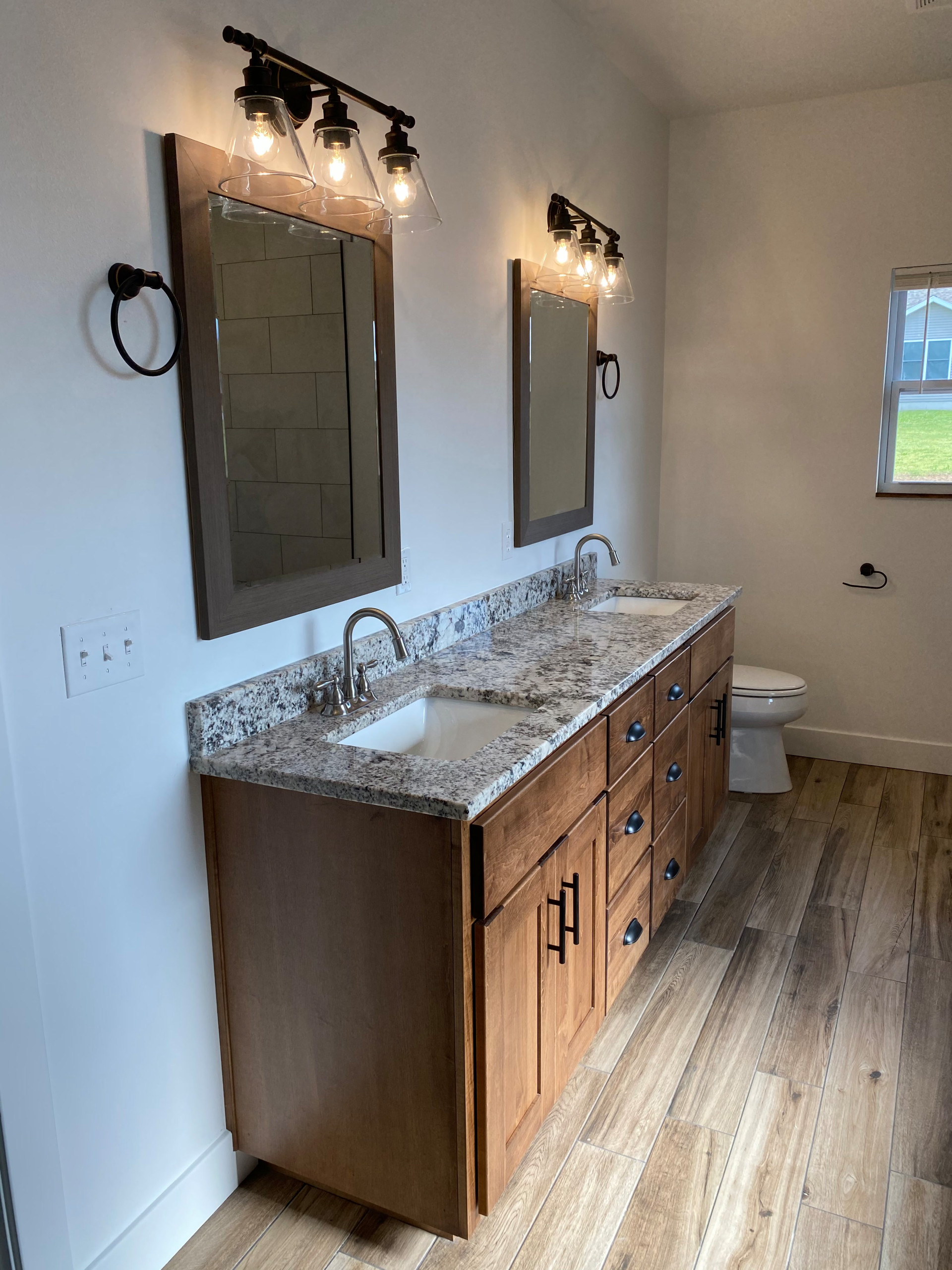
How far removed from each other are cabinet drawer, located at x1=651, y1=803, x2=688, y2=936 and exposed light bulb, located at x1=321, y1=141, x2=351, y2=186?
1.70 m

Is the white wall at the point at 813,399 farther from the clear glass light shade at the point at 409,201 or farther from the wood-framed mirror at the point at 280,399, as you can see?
the clear glass light shade at the point at 409,201

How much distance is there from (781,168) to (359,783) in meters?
3.36

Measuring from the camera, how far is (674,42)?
3.08m

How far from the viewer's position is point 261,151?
1535 millimetres

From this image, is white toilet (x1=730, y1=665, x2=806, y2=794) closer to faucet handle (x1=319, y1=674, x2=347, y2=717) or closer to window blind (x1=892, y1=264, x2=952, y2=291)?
window blind (x1=892, y1=264, x2=952, y2=291)

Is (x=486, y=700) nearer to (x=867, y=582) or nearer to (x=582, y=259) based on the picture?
(x=582, y=259)

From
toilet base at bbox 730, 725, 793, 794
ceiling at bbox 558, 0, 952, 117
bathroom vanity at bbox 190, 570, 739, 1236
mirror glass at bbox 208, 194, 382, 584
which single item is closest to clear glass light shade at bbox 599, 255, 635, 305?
ceiling at bbox 558, 0, 952, 117

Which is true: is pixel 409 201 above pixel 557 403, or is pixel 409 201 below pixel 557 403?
above

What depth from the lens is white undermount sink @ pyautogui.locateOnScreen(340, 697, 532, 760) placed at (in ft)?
6.31

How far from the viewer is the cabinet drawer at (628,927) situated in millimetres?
2145

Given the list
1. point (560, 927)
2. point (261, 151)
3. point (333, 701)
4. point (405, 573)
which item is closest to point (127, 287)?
point (261, 151)

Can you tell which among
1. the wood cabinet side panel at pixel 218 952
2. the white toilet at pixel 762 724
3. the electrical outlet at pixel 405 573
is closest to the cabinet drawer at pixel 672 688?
the electrical outlet at pixel 405 573

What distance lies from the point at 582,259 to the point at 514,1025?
84.3 inches

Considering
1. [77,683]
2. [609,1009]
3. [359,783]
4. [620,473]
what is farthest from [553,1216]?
[620,473]
